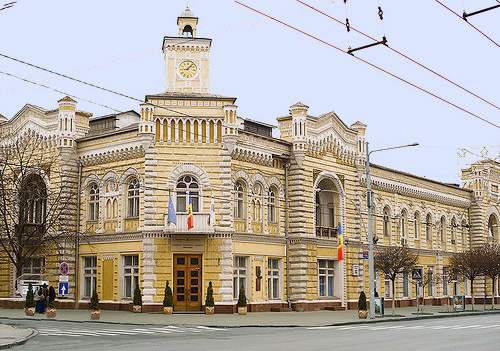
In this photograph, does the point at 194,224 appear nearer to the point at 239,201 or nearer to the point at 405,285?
the point at 239,201

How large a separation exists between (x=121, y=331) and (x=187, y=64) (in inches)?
780

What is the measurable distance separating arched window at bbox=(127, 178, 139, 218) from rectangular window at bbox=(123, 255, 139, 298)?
2471 mm

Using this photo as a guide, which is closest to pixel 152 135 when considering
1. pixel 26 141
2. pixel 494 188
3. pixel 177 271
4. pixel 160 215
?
pixel 160 215

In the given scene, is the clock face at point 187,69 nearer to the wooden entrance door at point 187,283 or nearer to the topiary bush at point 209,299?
the wooden entrance door at point 187,283

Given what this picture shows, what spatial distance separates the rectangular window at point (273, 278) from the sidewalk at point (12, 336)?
1843 cm

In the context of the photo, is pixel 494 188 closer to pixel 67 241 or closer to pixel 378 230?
pixel 378 230

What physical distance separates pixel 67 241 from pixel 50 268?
2.07 m

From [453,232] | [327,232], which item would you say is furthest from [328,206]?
[453,232]

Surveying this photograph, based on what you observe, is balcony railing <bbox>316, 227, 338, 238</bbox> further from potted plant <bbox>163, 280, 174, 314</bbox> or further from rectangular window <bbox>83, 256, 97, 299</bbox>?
rectangular window <bbox>83, 256, 97, 299</bbox>

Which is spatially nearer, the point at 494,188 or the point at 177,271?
the point at 177,271

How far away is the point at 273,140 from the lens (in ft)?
143

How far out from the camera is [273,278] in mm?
43625

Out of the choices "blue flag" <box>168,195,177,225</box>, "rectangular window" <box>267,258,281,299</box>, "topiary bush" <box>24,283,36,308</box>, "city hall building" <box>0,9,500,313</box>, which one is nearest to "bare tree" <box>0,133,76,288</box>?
"city hall building" <box>0,9,500,313</box>

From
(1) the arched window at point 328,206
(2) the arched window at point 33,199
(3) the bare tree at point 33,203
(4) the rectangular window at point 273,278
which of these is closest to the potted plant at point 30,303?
(3) the bare tree at point 33,203
